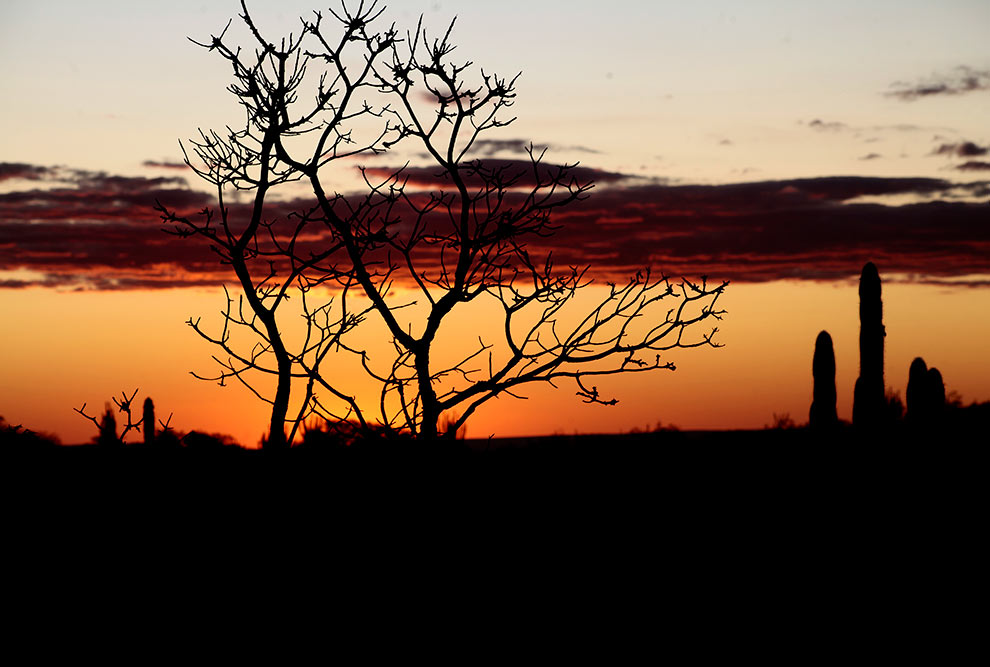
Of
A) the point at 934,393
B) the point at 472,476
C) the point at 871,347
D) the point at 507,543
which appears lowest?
the point at 507,543

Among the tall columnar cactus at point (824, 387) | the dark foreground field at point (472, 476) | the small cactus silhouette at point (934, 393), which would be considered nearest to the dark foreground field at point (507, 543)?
the dark foreground field at point (472, 476)

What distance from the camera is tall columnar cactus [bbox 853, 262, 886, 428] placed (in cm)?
1806

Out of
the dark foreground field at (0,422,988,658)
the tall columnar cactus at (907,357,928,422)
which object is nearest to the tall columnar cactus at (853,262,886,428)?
the tall columnar cactus at (907,357,928,422)

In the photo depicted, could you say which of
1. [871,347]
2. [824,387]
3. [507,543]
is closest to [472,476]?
[507,543]

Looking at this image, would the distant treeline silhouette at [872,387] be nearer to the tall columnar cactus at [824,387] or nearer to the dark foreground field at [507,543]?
the tall columnar cactus at [824,387]

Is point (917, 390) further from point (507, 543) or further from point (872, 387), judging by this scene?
point (507, 543)

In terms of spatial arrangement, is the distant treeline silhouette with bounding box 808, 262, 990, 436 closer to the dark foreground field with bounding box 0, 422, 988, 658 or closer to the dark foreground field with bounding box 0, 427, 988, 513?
the dark foreground field with bounding box 0, 427, 988, 513

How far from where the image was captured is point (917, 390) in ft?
62.9

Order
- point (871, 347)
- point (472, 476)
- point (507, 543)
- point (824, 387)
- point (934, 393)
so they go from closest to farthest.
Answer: point (507, 543) → point (472, 476) → point (871, 347) → point (934, 393) → point (824, 387)

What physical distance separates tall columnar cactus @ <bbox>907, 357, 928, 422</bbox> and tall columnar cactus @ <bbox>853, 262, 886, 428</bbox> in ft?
3.93

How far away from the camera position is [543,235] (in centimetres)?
969

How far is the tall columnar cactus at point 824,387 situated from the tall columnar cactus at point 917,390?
53.7 inches

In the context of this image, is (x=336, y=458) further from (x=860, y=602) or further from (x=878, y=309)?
(x=878, y=309)

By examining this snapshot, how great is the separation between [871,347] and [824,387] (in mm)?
1978
